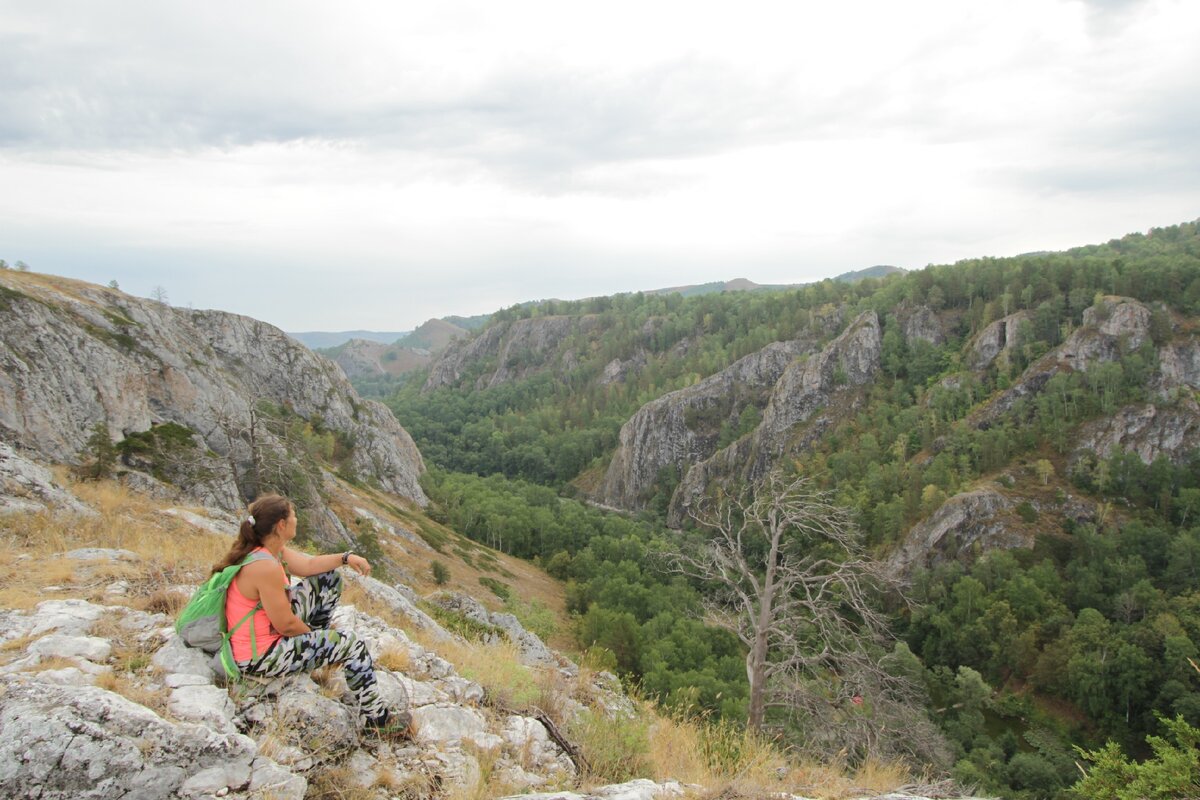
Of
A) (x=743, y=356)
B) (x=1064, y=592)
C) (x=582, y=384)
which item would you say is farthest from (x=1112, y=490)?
(x=582, y=384)

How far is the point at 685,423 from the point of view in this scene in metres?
108

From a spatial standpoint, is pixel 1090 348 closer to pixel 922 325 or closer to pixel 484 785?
pixel 922 325

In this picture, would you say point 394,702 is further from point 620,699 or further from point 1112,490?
point 1112,490

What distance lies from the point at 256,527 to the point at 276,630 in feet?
2.84

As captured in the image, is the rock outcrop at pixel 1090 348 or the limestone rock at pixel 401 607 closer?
the limestone rock at pixel 401 607

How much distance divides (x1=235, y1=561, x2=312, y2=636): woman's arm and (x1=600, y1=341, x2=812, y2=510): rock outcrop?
330 feet

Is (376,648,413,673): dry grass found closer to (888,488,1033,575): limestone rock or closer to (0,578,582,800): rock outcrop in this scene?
(0,578,582,800): rock outcrop

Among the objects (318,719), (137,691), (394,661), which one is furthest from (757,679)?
(137,691)

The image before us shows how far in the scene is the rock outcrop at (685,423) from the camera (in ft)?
349

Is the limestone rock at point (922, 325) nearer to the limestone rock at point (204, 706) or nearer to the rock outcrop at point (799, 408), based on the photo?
the rock outcrop at point (799, 408)

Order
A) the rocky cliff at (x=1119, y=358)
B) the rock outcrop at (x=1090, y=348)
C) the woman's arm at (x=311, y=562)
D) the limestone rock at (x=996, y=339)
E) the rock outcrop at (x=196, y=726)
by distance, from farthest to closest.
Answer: the limestone rock at (x=996, y=339), the rock outcrop at (x=1090, y=348), the rocky cliff at (x=1119, y=358), the woman's arm at (x=311, y=562), the rock outcrop at (x=196, y=726)

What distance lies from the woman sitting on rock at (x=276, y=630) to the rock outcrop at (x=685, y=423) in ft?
329

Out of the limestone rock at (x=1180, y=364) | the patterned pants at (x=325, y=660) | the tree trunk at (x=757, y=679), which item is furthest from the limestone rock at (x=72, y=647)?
the limestone rock at (x=1180, y=364)

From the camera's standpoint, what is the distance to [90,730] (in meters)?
3.56
